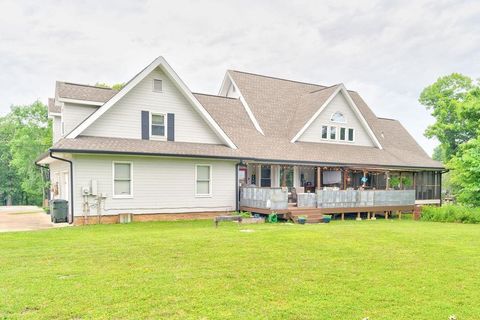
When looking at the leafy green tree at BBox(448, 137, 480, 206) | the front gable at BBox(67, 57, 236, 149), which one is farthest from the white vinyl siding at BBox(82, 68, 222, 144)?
the leafy green tree at BBox(448, 137, 480, 206)

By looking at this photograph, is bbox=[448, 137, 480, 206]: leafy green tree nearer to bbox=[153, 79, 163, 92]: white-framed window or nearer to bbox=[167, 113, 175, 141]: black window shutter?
bbox=[167, 113, 175, 141]: black window shutter

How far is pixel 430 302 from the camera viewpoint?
205 inches

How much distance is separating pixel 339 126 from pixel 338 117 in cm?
57

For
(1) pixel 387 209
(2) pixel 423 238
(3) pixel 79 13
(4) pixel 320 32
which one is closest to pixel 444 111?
(4) pixel 320 32

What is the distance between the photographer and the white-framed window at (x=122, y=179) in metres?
15.0

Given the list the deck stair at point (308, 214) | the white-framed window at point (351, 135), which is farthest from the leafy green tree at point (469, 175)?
the deck stair at point (308, 214)

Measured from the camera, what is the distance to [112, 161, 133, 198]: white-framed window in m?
15.0

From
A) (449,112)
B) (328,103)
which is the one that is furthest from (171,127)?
(449,112)

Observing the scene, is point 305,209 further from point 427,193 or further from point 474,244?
point 427,193

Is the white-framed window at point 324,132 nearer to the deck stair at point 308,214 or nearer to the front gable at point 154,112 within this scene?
the deck stair at point 308,214

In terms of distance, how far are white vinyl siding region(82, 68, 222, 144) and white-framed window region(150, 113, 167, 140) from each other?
0.76 ft

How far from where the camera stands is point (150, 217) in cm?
1555

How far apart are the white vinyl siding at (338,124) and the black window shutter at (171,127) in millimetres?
A: 8329

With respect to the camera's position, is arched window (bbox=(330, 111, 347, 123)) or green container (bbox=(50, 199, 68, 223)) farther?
arched window (bbox=(330, 111, 347, 123))
